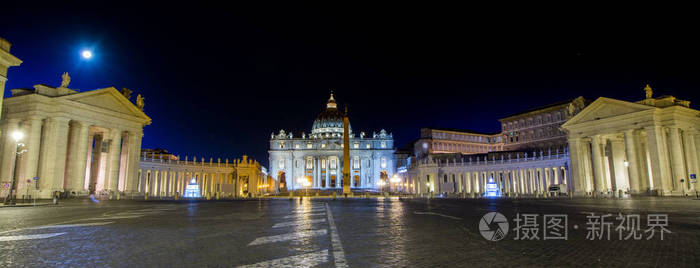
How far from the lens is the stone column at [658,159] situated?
143 feet

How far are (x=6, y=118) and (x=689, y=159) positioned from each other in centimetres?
7533

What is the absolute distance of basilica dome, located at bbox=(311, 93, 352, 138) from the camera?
5782 inches

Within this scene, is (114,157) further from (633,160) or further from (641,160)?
(641,160)

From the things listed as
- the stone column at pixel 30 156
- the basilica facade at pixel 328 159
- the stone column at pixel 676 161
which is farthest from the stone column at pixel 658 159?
the basilica facade at pixel 328 159

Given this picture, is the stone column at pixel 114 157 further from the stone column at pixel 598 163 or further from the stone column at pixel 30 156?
the stone column at pixel 598 163

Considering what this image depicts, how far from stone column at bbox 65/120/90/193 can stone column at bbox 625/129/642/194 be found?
6178cm

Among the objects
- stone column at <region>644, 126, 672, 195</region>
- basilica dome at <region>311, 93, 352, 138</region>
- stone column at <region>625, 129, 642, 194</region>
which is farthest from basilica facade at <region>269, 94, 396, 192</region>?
stone column at <region>644, 126, 672, 195</region>

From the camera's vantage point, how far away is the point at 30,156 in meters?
36.8

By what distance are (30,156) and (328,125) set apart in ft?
382

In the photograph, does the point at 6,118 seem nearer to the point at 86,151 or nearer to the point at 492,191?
the point at 86,151

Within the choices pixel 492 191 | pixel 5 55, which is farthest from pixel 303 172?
pixel 5 55

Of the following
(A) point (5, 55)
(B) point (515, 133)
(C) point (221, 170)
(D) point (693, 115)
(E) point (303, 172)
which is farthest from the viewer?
(E) point (303, 172)

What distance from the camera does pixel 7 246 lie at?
7801 millimetres

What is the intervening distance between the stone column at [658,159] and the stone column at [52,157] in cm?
6236
